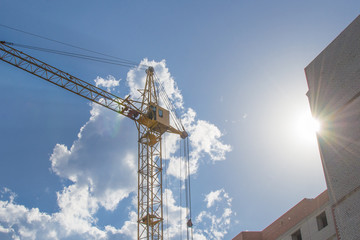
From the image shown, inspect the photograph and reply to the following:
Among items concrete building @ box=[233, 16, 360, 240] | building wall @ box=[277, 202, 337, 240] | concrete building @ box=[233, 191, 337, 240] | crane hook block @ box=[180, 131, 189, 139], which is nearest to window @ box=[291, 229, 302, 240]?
concrete building @ box=[233, 191, 337, 240]

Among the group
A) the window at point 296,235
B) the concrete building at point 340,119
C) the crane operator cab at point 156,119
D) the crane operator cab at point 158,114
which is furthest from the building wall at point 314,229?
the crane operator cab at point 158,114

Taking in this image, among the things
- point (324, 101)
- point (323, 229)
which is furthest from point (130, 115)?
point (324, 101)

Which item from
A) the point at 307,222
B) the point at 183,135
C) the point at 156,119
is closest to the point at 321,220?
the point at 307,222

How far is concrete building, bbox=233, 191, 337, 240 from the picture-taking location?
32.3m

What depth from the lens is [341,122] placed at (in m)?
20.8

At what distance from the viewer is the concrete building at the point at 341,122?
63.9 ft

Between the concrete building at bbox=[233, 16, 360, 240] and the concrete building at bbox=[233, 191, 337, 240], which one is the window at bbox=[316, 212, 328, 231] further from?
the concrete building at bbox=[233, 16, 360, 240]

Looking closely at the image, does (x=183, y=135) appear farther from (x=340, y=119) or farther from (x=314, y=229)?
(x=340, y=119)

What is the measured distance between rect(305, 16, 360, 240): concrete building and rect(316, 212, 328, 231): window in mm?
13081

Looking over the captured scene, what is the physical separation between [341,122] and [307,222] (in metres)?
16.0

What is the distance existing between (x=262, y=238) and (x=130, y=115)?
83.3 feet

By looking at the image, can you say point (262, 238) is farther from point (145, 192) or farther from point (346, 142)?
point (346, 142)

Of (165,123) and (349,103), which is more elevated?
(165,123)

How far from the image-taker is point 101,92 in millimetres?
58844
